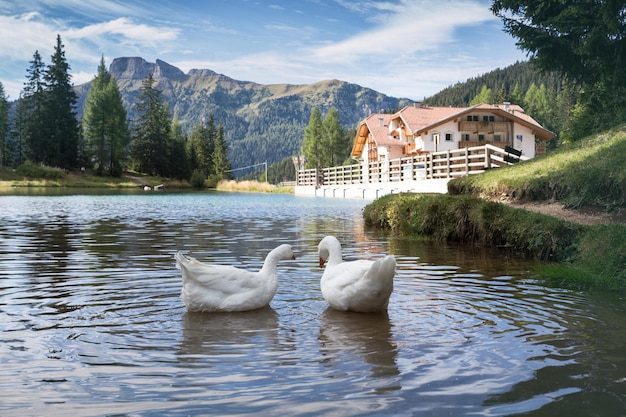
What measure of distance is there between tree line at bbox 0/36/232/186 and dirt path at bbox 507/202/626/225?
277ft

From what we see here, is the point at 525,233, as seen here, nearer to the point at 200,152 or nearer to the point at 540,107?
the point at 200,152

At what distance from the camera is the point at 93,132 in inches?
3858

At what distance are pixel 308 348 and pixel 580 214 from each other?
1140cm

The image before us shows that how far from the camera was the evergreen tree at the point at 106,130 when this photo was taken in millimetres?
97500

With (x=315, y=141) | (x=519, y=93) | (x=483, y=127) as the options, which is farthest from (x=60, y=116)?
(x=519, y=93)

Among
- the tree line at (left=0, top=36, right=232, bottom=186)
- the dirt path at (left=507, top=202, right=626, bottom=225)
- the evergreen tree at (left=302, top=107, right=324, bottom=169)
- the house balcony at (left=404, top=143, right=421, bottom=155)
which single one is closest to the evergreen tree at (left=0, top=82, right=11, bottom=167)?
the tree line at (left=0, top=36, right=232, bottom=186)

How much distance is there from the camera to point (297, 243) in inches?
615

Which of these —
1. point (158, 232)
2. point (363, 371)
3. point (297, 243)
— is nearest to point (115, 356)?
point (363, 371)

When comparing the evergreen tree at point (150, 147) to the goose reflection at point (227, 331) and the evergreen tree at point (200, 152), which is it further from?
the goose reflection at point (227, 331)

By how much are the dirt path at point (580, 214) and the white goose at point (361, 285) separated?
8.05 m

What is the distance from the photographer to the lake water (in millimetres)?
4266

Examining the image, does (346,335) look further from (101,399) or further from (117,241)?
(117,241)

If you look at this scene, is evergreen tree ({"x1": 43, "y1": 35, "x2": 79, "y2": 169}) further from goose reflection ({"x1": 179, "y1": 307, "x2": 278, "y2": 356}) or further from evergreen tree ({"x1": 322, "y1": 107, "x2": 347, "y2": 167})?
goose reflection ({"x1": 179, "y1": 307, "x2": 278, "y2": 356})

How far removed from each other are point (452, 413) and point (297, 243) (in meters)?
11.7
